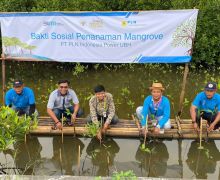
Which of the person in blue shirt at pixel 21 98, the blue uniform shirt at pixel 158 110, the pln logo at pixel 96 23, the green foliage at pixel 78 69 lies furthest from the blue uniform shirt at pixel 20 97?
the green foliage at pixel 78 69

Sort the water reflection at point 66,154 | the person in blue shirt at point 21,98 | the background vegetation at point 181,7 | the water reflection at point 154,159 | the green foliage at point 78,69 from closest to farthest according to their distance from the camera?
the water reflection at point 154,159 < the water reflection at point 66,154 < the person in blue shirt at point 21,98 < the background vegetation at point 181,7 < the green foliage at point 78,69

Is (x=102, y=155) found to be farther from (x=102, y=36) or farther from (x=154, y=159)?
(x=102, y=36)

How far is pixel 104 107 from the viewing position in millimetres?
6922

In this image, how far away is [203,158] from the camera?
21.2ft

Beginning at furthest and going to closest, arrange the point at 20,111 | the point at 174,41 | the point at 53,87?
1. the point at 53,87
2. the point at 20,111
3. the point at 174,41

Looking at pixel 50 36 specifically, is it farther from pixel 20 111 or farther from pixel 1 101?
pixel 1 101

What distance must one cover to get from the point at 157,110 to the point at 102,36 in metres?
1.89

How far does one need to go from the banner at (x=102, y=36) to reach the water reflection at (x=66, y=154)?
68.5 inches

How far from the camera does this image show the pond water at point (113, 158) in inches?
242

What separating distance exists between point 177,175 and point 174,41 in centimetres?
261

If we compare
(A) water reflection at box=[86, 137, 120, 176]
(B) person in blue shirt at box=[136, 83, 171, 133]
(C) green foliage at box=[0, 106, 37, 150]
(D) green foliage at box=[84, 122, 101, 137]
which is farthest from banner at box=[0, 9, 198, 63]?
(C) green foliage at box=[0, 106, 37, 150]

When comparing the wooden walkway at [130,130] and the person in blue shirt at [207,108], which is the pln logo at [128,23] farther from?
the wooden walkway at [130,130]

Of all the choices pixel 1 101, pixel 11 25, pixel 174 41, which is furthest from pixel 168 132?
pixel 1 101

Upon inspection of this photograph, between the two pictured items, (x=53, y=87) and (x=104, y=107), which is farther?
(x=53, y=87)
